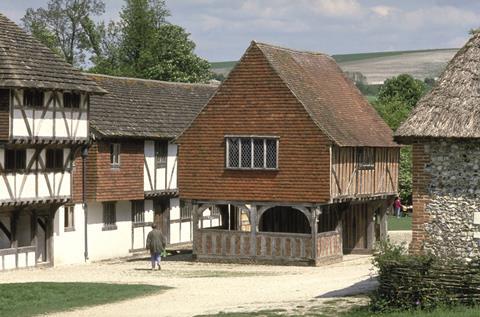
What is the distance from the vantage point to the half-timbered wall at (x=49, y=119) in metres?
45.2

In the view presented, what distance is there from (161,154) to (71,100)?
8.87m

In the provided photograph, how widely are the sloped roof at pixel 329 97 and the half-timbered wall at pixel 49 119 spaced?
7.32 meters

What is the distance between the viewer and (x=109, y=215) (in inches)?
2115

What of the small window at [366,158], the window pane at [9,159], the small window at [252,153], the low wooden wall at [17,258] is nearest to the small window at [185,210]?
the small window at [252,153]

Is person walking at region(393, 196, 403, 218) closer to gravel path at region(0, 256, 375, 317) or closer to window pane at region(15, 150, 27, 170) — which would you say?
gravel path at region(0, 256, 375, 317)

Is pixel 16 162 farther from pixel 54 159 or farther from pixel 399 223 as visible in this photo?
pixel 399 223

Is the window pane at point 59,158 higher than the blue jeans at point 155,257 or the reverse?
higher

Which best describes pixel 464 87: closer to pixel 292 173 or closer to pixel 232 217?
pixel 292 173

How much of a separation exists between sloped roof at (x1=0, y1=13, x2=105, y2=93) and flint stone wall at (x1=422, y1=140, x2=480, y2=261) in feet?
58.1

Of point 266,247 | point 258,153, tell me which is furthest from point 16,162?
point 266,247

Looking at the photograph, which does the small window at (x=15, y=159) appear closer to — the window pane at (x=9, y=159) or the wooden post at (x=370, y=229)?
the window pane at (x=9, y=159)

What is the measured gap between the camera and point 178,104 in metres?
60.5

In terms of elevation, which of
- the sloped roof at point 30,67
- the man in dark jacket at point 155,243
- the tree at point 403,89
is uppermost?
the tree at point 403,89

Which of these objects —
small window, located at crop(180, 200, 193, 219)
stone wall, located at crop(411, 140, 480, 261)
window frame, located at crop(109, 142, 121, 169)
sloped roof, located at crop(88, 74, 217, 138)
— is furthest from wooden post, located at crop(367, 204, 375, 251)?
stone wall, located at crop(411, 140, 480, 261)
